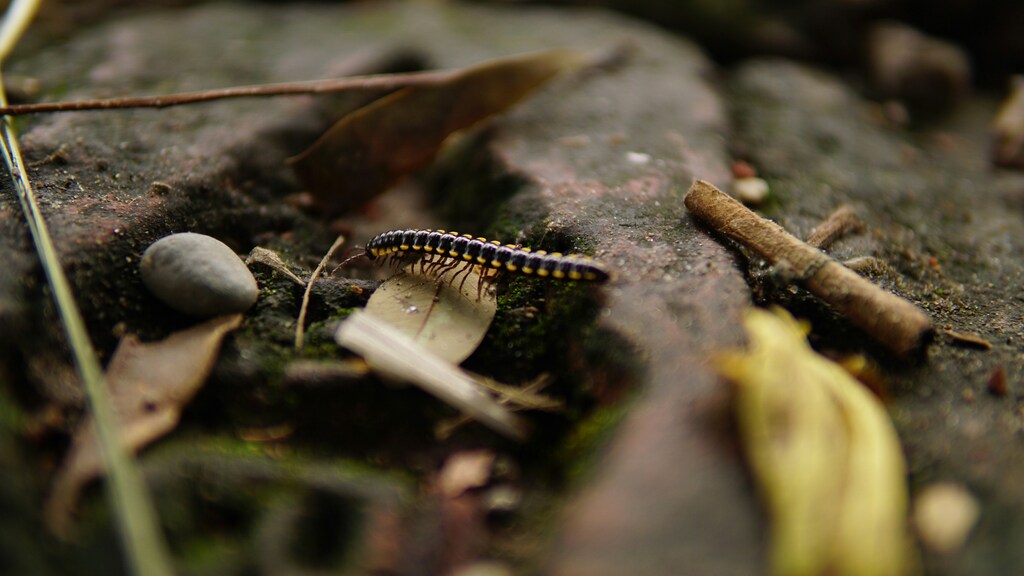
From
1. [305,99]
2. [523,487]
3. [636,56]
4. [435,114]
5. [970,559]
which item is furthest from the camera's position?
[636,56]

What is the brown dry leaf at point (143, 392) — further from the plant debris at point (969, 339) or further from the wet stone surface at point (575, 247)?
the plant debris at point (969, 339)

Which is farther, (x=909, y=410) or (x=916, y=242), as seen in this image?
(x=916, y=242)

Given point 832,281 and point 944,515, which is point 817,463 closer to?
point 944,515

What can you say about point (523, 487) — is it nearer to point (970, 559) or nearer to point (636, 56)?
point (970, 559)

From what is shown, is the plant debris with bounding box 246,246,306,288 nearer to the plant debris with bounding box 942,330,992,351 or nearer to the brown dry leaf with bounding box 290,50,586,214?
the brown dry leaf with bounding box 290,50,586,214

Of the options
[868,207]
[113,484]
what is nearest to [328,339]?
[113,484]

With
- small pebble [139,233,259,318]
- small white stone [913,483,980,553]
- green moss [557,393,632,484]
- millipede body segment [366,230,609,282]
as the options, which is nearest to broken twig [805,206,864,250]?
millipede body segment [366,230,609,282]

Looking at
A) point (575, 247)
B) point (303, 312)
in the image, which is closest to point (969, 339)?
point (575, 247)
